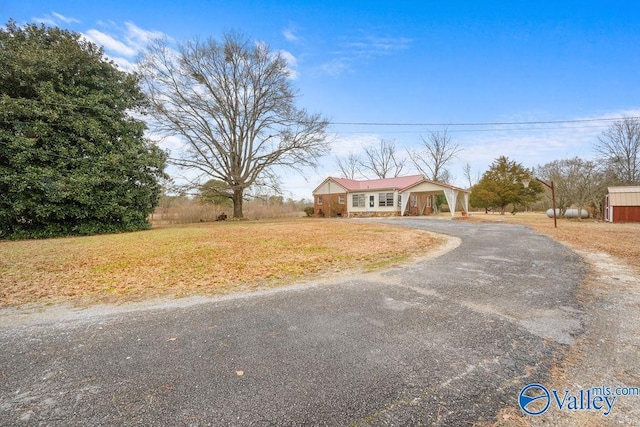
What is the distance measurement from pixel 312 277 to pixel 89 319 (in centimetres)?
310

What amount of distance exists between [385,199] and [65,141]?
22.0 metres

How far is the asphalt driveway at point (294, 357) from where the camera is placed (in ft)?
5.19

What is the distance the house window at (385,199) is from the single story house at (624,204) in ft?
47.6

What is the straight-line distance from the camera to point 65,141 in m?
10.8

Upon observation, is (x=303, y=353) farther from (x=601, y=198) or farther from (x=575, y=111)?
(x=601, y=198)

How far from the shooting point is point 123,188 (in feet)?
41.1

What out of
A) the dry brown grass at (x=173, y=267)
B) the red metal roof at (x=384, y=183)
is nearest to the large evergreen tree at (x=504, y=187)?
the red metal roof at (x=384, y=183)

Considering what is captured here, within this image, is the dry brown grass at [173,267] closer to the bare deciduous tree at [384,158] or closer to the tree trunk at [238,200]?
the tree trunk at [238,200]

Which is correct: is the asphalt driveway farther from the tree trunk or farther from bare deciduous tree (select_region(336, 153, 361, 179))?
bare deciduous tree (select_region(336, 153, 361, 179))

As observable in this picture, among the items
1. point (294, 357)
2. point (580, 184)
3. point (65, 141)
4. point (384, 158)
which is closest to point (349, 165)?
point (384, 158)

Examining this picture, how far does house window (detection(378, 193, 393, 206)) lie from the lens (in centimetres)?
2410

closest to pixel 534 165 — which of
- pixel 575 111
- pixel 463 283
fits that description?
pixel 575 111

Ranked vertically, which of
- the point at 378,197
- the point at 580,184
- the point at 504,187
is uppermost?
the point at 504,187

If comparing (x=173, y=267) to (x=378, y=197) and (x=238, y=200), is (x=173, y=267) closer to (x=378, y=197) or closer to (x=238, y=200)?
(x=238, y=200)
